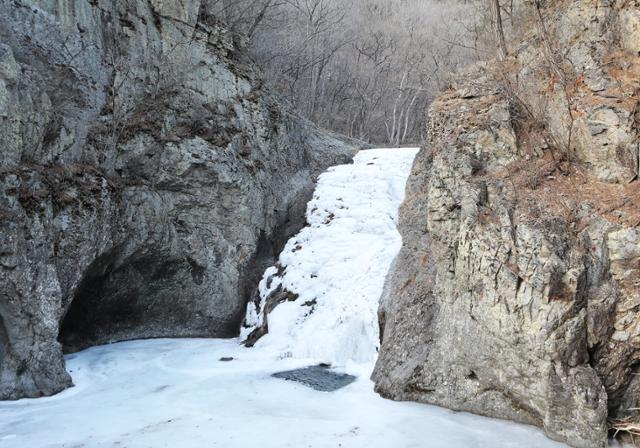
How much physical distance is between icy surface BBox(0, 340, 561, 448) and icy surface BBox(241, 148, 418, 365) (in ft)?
3.50

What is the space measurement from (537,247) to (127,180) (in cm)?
919

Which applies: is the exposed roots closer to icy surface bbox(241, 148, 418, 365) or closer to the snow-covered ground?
the snow-covered ground

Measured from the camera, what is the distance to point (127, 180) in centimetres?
1198

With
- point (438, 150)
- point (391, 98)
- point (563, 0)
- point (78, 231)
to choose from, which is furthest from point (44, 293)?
point (391, 98)

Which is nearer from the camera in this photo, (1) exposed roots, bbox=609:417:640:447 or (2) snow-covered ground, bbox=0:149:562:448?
(1) exposed roots, bbox=609:417:640:447

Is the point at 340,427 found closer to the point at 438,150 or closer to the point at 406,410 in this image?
the point at 406,410

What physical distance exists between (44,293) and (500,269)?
7.25 m

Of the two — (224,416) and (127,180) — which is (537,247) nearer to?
(224,416)

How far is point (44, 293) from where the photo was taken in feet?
28.1

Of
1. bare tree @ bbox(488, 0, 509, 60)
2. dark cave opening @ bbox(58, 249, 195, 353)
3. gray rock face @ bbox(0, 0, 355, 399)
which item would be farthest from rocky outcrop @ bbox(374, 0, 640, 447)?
dark cave opening @ bbox(58, 249, 195, 353)

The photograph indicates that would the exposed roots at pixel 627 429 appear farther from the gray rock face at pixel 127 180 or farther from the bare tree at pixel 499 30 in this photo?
the gray rock face at pixel 127 180

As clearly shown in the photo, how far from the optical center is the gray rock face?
866 centimetres

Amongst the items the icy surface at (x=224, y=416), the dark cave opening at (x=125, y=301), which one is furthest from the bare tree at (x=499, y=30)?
the dark cave opening at (x=125, y=301)

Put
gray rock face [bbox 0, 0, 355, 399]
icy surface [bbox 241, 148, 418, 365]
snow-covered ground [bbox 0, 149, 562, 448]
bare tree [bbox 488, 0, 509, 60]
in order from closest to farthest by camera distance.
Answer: snow-covered ground [bbox 0, 149, 562, 448]
gray rock face [bbox 0, 0, 355, 399]
bare tree [bbox 488, 0, 509, 60]
icy surface [bbox 241, 148, 418, 365]
